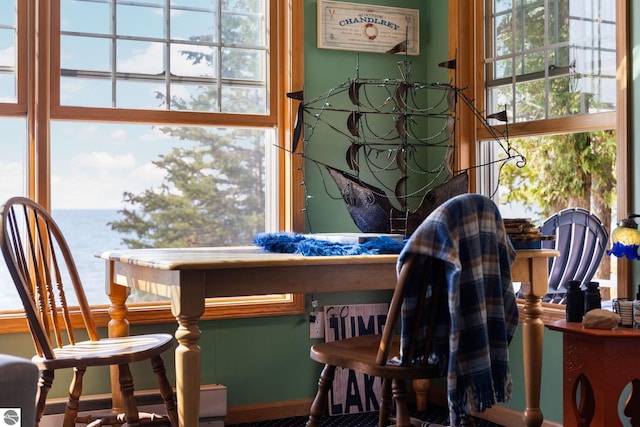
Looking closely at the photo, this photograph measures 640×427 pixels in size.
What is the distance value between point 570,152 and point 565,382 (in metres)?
3.03

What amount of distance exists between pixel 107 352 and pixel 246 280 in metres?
0.56

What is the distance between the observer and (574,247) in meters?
3.98

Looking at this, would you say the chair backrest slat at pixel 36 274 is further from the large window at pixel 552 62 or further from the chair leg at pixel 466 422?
the large window at pixel 552 62

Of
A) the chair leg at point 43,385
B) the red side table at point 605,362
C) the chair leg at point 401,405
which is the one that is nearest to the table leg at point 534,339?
the red side table at point 605,362

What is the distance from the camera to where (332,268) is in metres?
2.79

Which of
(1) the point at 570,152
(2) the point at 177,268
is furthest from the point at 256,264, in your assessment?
(1) the point at 570,152

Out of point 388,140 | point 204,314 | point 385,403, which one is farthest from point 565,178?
point 385,403

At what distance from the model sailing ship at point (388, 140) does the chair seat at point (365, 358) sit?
0.72 meters

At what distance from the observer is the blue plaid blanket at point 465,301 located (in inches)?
91.1

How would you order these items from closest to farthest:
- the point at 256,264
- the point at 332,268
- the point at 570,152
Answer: the point at 256,264 < the point at 332,268 < the point at 570,152

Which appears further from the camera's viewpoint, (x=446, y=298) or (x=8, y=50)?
(x=8, y=50)

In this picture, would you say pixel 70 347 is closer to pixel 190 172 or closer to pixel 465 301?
pixel 190 172

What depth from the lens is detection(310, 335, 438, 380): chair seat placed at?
2451 mm

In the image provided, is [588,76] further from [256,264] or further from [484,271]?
[256,264]
